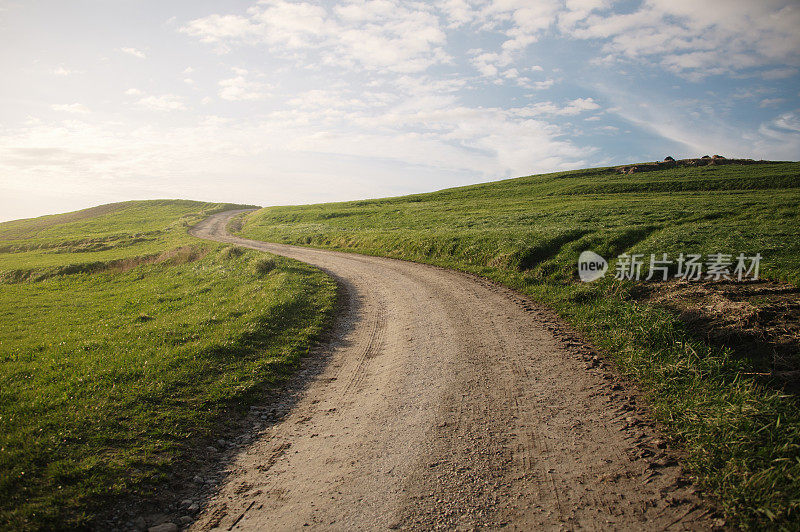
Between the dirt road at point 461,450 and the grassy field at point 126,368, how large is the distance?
1.76m

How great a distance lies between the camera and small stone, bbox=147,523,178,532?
18.4 feet

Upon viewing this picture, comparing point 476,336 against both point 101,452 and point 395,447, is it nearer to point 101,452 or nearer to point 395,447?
point 395,447

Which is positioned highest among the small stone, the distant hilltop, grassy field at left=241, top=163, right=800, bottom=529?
the distant hilltop

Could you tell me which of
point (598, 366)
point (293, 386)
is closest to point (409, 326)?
point (293, 386)

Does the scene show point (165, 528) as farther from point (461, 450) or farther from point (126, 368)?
point (126, 368)

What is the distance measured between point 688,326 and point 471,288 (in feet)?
29.3

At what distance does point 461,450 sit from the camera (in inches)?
271

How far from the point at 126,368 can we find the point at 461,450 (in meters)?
9.30

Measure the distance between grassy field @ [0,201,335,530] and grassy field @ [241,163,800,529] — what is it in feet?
30.5

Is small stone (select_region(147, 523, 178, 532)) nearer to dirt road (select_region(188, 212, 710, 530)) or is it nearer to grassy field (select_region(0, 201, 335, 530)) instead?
dirt road (select_region(188, 212, 710, 530))

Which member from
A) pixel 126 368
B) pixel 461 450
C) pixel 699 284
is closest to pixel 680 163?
pixel 699 284

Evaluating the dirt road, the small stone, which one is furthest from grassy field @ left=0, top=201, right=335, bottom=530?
the dirt road

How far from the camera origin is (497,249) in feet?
76.1

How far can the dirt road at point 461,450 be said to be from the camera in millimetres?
5520
